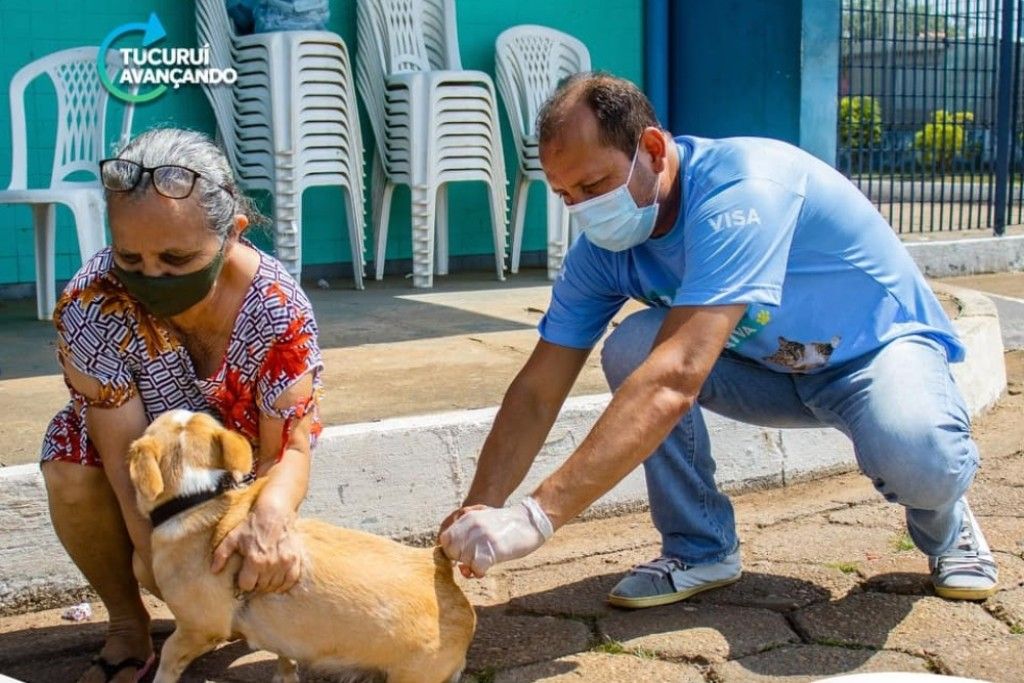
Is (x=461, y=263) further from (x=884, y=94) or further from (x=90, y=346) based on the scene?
(x=90, y=346)

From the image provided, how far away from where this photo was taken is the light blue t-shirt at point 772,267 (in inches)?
112

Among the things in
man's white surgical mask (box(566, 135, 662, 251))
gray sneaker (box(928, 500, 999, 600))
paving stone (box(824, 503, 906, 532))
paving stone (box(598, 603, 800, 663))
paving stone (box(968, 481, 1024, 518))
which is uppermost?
man's white surgical mask (box(566, 135, 662, 251))

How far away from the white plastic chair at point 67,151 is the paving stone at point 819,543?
131 inches

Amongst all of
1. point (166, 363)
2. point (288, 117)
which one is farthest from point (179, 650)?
point (288, 117)

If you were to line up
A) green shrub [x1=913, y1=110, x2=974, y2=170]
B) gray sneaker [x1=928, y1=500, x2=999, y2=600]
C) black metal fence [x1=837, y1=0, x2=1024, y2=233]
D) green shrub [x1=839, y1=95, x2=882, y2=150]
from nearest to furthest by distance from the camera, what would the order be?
gray sneaker [x1=928, y1=500, x2=999, y2=600]
black metal fence [x1=837, y1=0, x2=1024, y2=233]
green shrub [x1=839, y1=95, x2=882, y2=150]
green shrub [x1=913, y1=110, x2=974, y2=170]

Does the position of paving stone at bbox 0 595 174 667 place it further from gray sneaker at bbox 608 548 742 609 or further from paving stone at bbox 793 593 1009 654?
paving stone at bbox 793 593 1009 654

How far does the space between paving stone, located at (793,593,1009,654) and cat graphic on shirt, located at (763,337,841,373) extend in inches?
25.8

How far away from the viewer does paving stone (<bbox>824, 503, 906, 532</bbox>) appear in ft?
13.1

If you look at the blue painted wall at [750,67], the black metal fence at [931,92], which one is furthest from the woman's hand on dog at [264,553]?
the black metal fence at [931,92]

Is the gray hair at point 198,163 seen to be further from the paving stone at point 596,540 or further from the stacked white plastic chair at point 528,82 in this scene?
the stacked white plastic chair at point 528,82

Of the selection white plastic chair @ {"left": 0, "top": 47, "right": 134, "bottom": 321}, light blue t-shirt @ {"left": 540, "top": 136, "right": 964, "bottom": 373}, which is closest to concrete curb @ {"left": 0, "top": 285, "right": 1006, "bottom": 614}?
light blue t-shirt @ {"left": 540, "top": 136, "right": 964, "bottom": 373}

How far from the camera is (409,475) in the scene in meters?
3.81

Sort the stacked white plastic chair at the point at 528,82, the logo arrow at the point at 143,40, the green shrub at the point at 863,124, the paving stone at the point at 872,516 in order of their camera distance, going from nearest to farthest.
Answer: the paving stone at the point at 872,516
the logo arrow at the point at 143,40
the stacked white plastic chair at the point at 528,82
the green shrub at the point at 863,124

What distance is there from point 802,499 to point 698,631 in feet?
4.11
